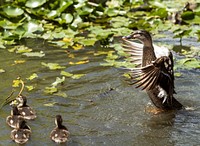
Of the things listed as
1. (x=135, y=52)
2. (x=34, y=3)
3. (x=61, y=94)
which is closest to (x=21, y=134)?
(x=61, y=94)

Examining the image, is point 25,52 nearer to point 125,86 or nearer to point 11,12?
point 11,12

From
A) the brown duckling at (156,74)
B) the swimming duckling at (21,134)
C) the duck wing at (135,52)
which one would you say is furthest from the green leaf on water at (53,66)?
the swimming duckling at (21,134)

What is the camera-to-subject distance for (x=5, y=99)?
21.9 feet

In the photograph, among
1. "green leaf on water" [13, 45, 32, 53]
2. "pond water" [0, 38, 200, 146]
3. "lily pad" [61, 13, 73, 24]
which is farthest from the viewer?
"lily pad" [61, 13, 73, 24]

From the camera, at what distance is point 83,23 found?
32.9ft

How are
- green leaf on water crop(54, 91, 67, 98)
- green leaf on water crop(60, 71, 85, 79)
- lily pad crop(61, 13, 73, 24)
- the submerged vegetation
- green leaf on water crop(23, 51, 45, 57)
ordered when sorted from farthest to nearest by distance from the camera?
lily pad crop(61, 13, 73, 24)
the submerged vegetation
green leaf on water crop(23, 51, 45, 57)
green leaf on water crop(60, 71, 85, 79)
green leaf on water crop(54, 91, 67, 98)

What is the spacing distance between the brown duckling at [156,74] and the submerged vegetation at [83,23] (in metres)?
1.60

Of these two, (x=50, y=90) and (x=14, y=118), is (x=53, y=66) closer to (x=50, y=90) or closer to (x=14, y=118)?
(x=50, y=90)

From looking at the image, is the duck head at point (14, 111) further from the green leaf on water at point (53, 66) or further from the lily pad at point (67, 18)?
the lily pad at point (67, 18)

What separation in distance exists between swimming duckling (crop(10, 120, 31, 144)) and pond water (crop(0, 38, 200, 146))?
0.08m

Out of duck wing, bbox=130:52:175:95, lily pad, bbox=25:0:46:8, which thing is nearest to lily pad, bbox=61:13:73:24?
lily pad, bbox=25:0:46:8

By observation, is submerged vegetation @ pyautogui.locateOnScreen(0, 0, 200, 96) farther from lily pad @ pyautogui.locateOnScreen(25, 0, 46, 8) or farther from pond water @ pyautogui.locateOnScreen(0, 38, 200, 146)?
pond water @ pyautogui.locateOnScreen(0, 38, 200, 146)

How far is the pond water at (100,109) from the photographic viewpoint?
5.77 metres

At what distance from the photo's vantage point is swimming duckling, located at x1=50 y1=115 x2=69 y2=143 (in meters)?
5.49
